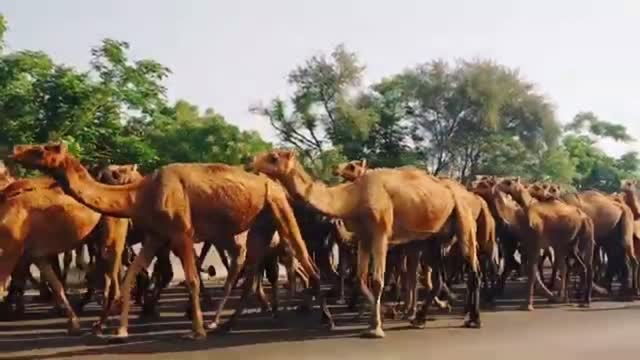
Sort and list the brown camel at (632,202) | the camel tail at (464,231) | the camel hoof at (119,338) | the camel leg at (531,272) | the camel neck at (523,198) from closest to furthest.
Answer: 1. the camel hoof at (119,338)
2. the camel tail at (464,231)
3. the camel leg at (531,272)
4. the camel neck at (523,198)
5. the brown camel at (632,202)

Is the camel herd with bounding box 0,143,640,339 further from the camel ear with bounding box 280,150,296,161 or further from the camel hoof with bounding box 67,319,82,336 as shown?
the camel hoof with bounding box 67,319,82,336

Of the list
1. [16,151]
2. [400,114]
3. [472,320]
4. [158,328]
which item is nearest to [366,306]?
[472,320]

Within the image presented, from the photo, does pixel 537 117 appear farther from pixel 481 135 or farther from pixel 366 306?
pixel 366 306

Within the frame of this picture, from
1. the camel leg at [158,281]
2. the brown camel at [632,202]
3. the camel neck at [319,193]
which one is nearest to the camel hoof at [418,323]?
the camel neck at [319,193]

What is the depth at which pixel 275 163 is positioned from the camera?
38.3 feet

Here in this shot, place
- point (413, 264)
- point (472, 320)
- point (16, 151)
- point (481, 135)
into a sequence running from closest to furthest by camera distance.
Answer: point (16, 151), point (472, 320), point (413, 264), point (481, 135)

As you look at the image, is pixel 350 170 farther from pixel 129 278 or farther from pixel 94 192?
pixel 94 192

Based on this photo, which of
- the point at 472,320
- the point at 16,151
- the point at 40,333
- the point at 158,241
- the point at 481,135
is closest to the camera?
the point at 16,151

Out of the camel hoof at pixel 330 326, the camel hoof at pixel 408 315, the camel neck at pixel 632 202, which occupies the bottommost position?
the camel hoof at pixel 330 326

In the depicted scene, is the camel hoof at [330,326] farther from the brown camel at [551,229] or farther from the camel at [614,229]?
the camel at [614,229]

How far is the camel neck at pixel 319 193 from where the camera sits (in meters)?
11.9

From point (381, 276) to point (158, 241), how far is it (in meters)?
3.00

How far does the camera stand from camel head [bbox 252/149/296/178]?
11.7m

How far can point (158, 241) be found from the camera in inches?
461
